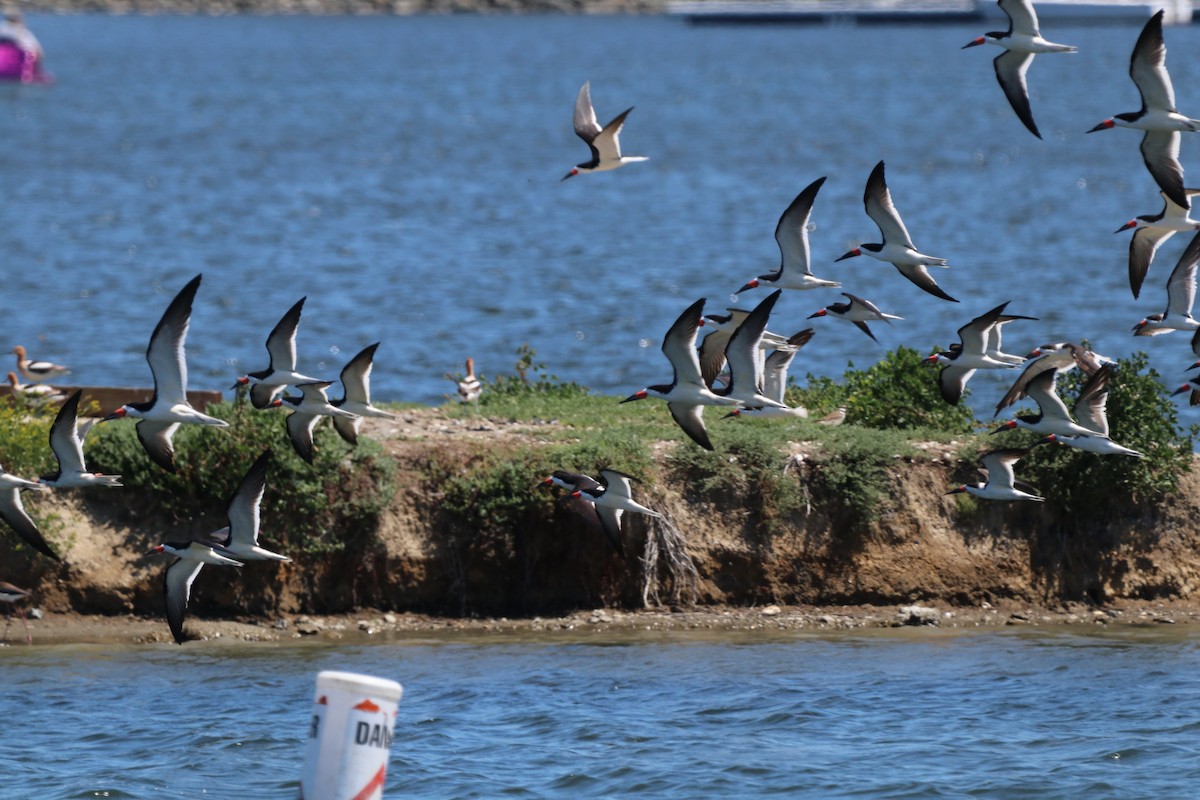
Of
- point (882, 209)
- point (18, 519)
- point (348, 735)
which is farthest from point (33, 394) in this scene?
point (348, 735)

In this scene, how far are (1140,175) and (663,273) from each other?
29.4 metres

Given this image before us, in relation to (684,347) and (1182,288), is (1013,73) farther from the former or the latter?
(684,347)

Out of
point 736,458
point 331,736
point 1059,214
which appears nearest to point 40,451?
point 736,458

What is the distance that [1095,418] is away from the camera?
20438mm

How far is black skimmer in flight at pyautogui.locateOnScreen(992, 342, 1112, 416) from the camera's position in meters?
21.1

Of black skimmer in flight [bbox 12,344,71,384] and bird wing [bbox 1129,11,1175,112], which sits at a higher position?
bird wing [bbox 1129,11,1175,112]

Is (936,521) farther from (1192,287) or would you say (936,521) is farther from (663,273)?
(663,273)

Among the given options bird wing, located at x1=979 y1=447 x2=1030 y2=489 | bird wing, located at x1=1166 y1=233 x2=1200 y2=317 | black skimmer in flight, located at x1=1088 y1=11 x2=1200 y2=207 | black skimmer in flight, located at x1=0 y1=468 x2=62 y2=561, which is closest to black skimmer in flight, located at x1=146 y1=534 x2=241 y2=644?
black skimmer in flight, located at x1=0 y1=468 x2=62 y2=561

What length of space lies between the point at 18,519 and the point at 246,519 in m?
2.26

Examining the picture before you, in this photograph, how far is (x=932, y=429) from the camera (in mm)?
23141

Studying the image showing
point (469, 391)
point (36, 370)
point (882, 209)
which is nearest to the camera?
point (882, 209)

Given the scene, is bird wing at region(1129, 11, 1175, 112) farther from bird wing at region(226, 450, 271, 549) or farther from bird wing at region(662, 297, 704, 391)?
bird wing at region(226, 450, 271, 549)

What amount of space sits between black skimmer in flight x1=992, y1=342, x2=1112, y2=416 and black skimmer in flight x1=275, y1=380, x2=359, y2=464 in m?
7.09

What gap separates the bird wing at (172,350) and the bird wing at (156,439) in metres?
0.96
